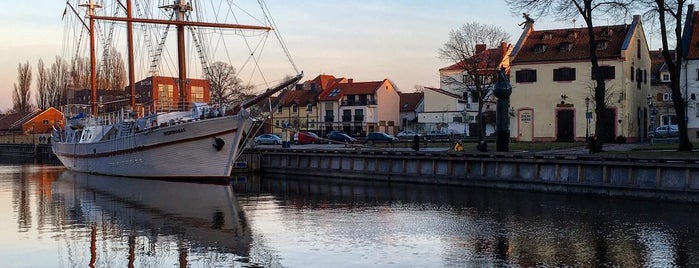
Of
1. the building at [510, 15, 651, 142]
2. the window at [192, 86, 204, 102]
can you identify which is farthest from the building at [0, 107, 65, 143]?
the building at [510, 15, 651, 142]

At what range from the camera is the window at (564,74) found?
61.1 meters

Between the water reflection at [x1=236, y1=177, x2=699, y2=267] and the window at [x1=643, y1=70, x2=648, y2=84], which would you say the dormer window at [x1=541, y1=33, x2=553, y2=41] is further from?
the water reflection at [x1=236, y1=177, x2=699, y2=267]

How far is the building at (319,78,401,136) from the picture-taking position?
104 metres

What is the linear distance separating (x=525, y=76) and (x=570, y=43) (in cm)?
459

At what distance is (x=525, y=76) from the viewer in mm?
62938

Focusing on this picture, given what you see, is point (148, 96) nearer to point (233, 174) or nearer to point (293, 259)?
point (233, 174)

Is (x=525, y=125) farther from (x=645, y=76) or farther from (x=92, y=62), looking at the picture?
(x=92, y=62)

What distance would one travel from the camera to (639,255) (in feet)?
55.1

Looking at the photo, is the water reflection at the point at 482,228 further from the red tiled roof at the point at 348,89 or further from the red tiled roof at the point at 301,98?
the red tiled roof at the point at 301,98

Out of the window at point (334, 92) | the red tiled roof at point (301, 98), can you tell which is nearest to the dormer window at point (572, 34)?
the window at point (334, 92)

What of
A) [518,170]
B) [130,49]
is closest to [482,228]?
[518,170]

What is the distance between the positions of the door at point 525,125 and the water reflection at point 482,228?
30113 millimetres

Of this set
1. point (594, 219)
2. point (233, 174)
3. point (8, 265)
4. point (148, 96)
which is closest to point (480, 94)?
point (233, 174)

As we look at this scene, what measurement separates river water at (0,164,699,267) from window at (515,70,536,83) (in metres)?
29.8
